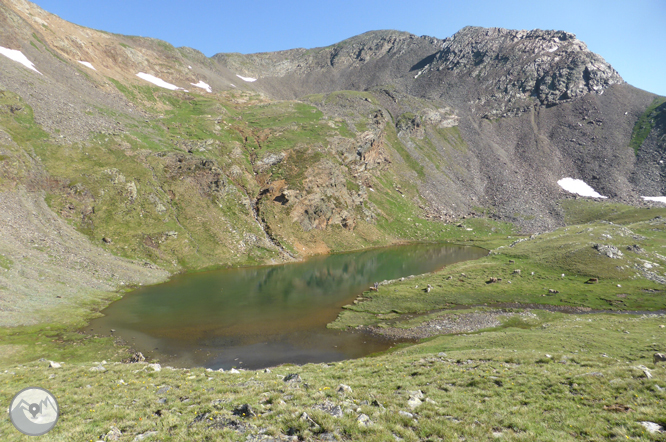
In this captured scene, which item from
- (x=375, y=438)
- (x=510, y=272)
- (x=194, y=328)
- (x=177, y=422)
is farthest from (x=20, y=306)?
(x=510, y=272)

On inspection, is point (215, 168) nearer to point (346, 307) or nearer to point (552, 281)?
point (346, 307)

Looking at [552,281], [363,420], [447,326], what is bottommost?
[447,326]

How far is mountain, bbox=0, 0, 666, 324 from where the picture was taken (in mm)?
71375

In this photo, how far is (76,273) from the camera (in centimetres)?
5825

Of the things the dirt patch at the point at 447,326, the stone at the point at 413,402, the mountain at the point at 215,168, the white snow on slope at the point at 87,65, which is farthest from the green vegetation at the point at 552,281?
the white snow on slope at the point at 87,65

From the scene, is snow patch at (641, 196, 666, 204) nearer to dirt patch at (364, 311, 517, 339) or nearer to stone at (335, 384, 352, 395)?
dirt patch at (364, 311, 517, 339)

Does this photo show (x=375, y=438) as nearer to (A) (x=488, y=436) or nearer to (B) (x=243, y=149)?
(A) (x=488, y=436)

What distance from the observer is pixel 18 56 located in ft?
351

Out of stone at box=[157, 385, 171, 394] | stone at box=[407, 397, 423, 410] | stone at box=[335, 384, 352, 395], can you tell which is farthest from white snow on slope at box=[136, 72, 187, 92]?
stone at box=[407, 397, 423, 410]

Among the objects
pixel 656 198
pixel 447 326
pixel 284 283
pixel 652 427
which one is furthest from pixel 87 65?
pixel 656 198

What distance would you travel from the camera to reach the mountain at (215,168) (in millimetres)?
71375

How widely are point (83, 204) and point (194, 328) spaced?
193 feet

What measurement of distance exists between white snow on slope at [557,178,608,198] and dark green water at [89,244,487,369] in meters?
141

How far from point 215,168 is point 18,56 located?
8253 centimetres
